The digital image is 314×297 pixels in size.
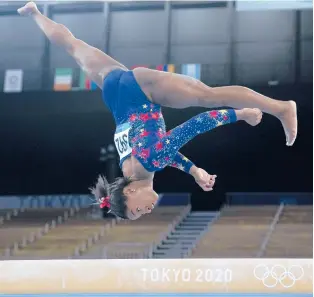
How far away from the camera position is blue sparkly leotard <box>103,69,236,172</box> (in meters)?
3.97

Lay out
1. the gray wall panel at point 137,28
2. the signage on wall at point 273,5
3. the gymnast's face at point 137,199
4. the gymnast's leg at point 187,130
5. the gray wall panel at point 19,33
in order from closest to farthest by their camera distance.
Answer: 1. the gymnast's face at point 137,199
2. the gymnast's leg at point 187,130
3. the signage on wall at point 273,5
4. the gray wall panel at point 19,33
5. the gray wall panel at point 137,28

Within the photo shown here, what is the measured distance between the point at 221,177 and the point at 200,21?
1907 millimetres

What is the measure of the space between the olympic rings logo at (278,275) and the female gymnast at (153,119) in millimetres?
2128

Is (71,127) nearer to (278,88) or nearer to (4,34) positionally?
(4,34)

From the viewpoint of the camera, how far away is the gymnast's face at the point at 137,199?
12.6 feet

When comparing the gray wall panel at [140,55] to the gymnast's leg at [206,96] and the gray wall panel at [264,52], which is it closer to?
the gray wall panel at [264,52]

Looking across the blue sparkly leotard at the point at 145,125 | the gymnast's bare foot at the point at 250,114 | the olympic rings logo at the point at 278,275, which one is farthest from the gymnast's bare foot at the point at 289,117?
the olympic rings logo at the point at 278,275

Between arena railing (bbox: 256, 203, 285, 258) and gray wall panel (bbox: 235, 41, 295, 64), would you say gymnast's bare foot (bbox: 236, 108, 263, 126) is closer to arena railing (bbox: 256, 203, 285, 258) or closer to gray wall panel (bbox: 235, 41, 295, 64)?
gray wall panel (bbox: 235, 41, 295, 64)

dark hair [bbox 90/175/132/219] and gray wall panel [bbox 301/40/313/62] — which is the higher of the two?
gray wall panel [bbox 301/40/313/62]

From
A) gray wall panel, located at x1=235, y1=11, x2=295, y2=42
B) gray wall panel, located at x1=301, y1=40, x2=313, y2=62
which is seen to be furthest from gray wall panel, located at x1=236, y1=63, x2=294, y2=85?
gray wall panel, located at x1=235, y1=11, x2=295, y2=42

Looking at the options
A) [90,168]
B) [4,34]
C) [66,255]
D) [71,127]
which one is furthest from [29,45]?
[66,255]

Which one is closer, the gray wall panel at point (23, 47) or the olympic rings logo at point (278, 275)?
the olympic rings logo at point (278, 275)

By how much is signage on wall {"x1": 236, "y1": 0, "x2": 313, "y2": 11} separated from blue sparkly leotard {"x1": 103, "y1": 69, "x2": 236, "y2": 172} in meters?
2.54

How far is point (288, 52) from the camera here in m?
6.77
